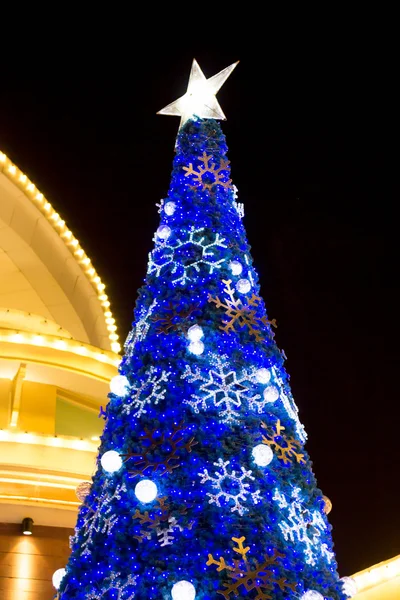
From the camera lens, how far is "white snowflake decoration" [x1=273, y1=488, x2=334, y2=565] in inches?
195

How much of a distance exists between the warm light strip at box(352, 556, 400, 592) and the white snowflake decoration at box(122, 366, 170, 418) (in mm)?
6253

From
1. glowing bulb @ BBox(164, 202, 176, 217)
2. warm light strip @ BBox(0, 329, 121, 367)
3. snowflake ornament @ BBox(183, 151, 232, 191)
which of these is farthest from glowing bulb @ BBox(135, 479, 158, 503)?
warm light strip @ BBox(0, 329, 121, 367)

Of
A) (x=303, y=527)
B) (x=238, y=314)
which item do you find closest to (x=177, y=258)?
(x=238, y=314)

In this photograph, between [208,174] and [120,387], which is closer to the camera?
[120,387]

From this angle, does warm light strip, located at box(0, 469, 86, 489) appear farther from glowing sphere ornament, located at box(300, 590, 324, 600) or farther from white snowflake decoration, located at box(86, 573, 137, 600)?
glowing sphere ornament, located at box(300, 590, 324, 600)

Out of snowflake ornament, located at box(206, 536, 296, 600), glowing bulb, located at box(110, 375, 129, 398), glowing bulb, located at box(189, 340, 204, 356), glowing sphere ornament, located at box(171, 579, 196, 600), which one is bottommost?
glowing sphere ornament, located at box(171, 579, 196, 600)

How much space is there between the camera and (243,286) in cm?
616

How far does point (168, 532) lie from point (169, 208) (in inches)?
126

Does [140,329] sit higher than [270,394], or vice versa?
[140,329]

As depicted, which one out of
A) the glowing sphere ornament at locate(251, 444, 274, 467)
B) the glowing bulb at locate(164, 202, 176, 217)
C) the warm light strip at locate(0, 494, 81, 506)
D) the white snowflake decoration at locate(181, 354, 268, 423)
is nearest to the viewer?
the glowing sphere ornament at locate(251, 444, 274, 467)

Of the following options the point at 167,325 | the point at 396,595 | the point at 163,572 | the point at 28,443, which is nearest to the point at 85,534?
the point at 163,572

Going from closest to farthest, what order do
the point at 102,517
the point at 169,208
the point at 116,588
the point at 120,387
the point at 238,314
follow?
the point at 116,588, the point at 102,517, the point at 120,387, the point at 238,314, the point at 169,208

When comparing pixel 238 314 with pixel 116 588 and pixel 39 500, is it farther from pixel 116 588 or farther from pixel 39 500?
pixel 39 500

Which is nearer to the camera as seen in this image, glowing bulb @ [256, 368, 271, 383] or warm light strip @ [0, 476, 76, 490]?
glowing bulb @ [256, 368, 271, 383]
